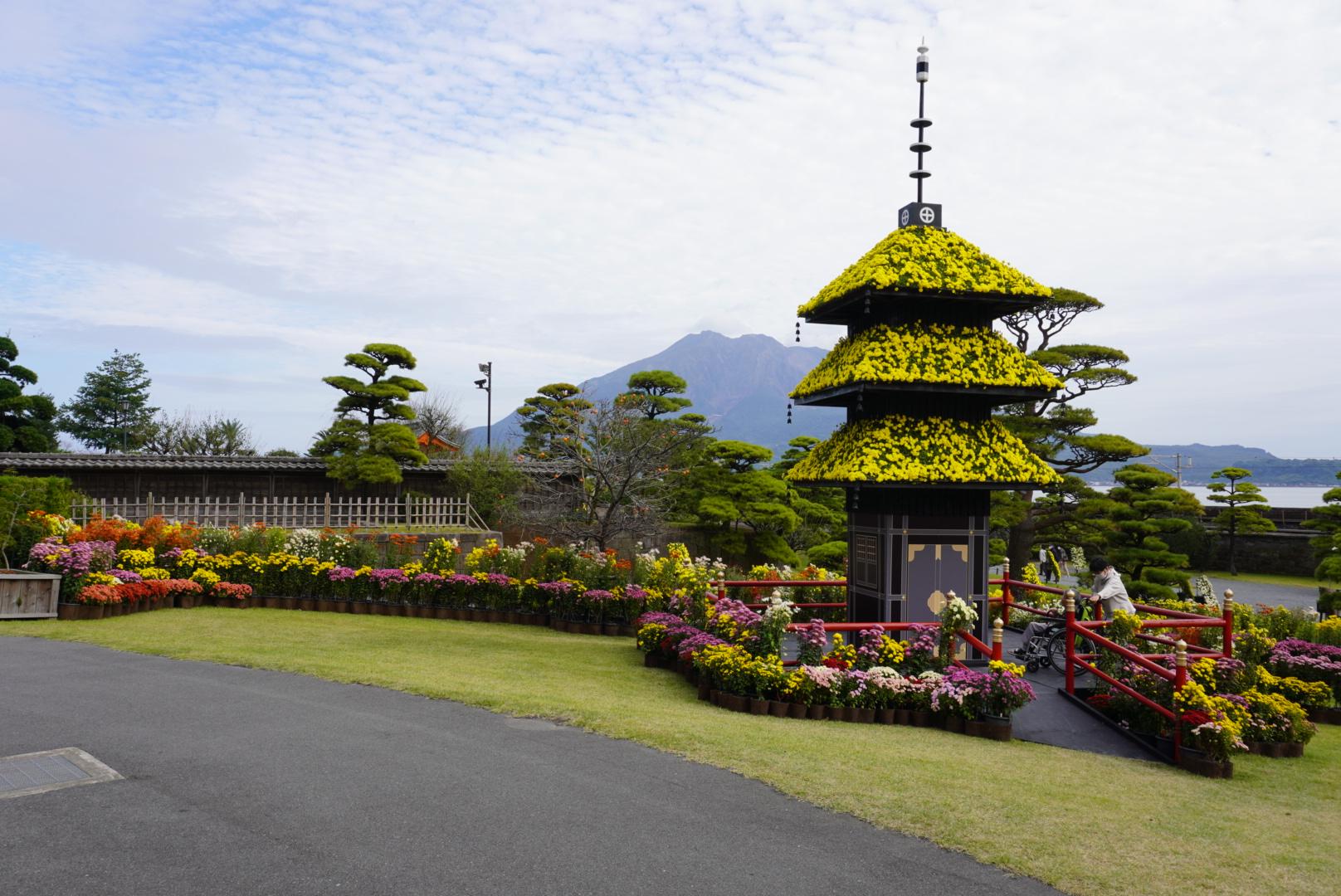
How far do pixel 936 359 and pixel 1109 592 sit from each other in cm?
446

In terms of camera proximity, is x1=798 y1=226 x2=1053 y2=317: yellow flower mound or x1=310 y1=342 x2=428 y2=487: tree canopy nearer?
x1=798 y1=226 x2=1053 y2=317: yellow flower mound

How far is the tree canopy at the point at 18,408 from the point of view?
3406 cm

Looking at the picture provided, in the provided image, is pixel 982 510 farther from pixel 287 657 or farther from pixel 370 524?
pixel 370 524

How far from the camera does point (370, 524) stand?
110 ft

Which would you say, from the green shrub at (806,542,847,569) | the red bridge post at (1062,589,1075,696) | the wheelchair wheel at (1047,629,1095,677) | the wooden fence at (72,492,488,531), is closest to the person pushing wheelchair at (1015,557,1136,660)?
the wheelchair wheel at (1047,629,1095,677)

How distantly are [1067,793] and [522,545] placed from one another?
14.7 meters

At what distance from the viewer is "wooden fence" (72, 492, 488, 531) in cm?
2736

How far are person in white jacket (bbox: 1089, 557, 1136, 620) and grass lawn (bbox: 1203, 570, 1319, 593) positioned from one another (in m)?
31.3

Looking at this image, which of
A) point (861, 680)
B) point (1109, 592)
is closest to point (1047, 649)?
point (1109, 592)

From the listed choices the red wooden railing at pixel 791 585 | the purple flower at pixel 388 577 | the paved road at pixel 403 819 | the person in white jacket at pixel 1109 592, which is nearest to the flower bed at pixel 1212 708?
the person in white jacket at pixel 1109 592

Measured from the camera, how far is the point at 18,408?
3484 centimetres

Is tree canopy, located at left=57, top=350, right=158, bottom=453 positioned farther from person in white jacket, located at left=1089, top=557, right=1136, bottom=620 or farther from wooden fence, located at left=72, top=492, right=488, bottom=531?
person in white jacket, located at left=1089, top=557, right=1136, bottom=620

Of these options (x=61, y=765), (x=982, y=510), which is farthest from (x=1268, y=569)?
(x=61, y=765)

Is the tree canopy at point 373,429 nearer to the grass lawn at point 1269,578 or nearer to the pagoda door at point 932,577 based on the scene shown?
the pagoda door at point 932,577
